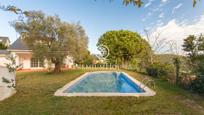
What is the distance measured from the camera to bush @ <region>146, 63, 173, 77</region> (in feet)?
54.4

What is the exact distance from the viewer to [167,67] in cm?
1664

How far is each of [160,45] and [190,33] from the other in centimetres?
783

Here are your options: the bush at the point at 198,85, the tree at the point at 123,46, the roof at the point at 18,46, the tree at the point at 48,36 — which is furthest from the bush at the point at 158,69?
the tree at the point at 123,46

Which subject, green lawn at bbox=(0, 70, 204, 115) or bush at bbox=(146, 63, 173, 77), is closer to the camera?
green lawn at bbox=(0, 70, 204, 115)

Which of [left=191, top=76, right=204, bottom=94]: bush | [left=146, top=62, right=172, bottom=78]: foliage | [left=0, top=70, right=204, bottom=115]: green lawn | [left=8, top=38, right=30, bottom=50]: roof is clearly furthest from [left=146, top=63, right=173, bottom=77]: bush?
[left=8, top=38, right=30, bottom=50]: roof

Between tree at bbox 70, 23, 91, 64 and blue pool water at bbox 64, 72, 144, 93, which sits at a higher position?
tree at bbox 70, 23, 91, 64

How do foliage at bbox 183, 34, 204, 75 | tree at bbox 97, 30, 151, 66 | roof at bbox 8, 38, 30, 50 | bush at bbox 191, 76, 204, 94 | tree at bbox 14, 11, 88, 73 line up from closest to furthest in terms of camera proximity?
1. bush at bbox 191, 76, 204, 94
2. foliage at bbox 183, 34, 204, 75
3. tree at bbox 14, 11, 88, 73
4. roof at bbox 8, 38, 30, 50
5. tree at bbox 97, 30, 151, 66

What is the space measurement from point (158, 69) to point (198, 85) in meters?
7.70

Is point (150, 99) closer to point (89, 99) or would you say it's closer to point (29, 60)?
point (89, 99)

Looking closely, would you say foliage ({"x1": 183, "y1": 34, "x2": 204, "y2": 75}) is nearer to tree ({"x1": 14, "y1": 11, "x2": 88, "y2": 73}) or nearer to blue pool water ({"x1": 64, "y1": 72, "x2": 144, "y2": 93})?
blue pool water ({"x1": 64, "y1": 72, "x2": 144, "y2": 93})

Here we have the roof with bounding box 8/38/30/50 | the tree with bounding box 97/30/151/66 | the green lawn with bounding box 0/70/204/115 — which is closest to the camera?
the green lawn with bounding box 0/70/204/115

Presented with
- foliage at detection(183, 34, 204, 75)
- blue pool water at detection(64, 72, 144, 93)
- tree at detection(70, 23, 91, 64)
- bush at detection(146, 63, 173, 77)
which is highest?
tree at detection(70, 23, 91, 64)

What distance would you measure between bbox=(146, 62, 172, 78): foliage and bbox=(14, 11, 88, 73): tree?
312 inches

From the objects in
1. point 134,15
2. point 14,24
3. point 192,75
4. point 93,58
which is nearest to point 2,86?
point 192,75
